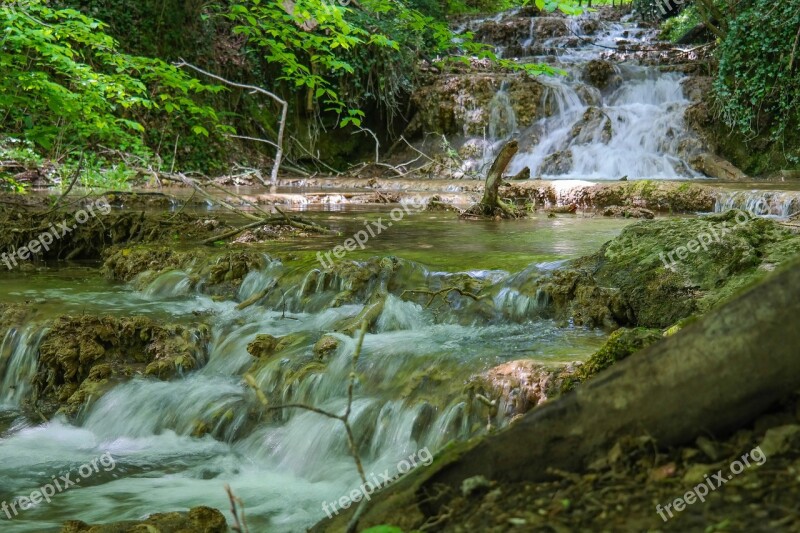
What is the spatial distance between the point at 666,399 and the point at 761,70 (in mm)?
14686

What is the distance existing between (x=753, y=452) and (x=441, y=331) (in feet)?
10.3

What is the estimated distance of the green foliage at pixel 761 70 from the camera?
1291 centimetres

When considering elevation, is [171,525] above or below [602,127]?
below

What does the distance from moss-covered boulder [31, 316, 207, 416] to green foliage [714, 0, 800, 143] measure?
13303mm

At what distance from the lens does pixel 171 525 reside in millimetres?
2408

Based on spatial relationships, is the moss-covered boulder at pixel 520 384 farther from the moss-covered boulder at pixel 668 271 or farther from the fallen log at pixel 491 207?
the fallen log at pixel 491 207

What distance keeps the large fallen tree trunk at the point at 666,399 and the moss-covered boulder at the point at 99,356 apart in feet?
→ 10.3

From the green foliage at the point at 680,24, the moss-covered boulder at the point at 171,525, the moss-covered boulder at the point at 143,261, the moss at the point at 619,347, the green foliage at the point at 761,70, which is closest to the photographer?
the moss-covered boulder at the point at 171,525

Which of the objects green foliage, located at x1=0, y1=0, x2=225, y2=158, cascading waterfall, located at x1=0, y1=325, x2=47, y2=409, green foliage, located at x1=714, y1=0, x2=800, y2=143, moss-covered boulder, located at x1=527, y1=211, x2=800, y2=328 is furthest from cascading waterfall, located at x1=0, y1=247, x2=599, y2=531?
green foliage, located at x1=714, y1=0, x2=800, y2=143

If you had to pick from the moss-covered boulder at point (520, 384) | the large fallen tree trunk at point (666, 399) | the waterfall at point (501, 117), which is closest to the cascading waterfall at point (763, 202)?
the moss-covered boulder at point (520, 384)

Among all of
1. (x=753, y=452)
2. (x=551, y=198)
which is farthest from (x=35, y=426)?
(x=551, y=198)

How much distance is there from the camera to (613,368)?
1.47 m

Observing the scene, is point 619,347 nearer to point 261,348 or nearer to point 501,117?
point 261,348

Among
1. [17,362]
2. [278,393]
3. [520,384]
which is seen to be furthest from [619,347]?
[17,362]
